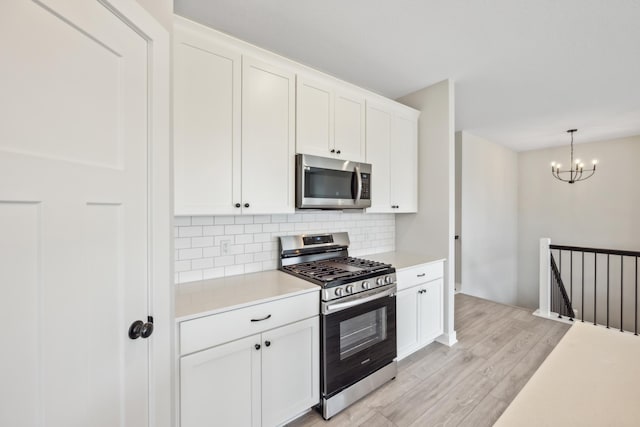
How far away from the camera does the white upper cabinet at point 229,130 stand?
1624 mm

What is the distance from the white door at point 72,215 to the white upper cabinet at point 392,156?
1971 mm

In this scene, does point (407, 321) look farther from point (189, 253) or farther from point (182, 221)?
point (182, 221)

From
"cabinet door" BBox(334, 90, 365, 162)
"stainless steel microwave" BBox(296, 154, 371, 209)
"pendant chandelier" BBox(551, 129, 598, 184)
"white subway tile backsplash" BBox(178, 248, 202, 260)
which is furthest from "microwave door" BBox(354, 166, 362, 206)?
"pendant chandelier" BBox(551, 129, 598, 184)

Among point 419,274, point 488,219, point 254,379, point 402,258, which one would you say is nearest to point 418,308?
point 419,274

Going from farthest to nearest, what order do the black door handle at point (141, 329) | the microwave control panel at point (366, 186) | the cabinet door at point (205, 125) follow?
the microwave control panel at point (366, 186)
the cabinet door at point (205, 125)
the black door handle at point (141, 329)

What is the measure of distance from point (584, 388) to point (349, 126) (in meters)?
2.16

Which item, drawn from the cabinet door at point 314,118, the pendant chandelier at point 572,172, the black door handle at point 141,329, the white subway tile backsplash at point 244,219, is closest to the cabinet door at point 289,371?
the black door handle at point 141,329

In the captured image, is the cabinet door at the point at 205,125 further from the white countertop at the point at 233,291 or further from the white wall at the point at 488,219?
the white wall at the point at 488,219

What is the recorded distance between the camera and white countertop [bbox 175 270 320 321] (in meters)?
1.43

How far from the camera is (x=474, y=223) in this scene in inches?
184

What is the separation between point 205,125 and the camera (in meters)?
1.70

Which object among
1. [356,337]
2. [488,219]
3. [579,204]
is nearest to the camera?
[356,337]

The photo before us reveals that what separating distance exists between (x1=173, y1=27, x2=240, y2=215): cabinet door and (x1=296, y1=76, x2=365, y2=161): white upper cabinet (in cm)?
53

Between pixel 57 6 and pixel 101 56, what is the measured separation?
0.16 m
